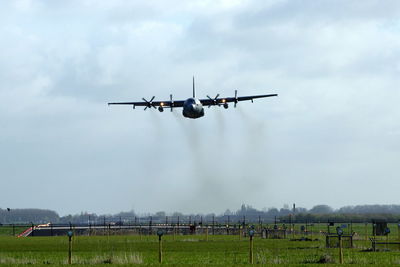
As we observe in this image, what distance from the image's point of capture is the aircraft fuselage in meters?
70.9

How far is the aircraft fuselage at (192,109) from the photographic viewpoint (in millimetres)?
70863

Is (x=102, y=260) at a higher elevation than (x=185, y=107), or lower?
lower

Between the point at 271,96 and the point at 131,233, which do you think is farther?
the point at 131,233

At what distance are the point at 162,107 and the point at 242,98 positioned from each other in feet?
33.4

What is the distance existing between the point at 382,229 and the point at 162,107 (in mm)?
30518

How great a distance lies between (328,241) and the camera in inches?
2019

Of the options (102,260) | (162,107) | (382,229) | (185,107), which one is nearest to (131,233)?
(162,107)

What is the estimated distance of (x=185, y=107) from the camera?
71438mm

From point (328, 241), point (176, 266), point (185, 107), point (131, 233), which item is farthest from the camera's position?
point (131, 233)

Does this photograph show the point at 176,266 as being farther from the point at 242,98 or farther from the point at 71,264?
the point at 242,98

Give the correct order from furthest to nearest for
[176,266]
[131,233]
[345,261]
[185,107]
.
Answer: [131,233] < [185,107] < [345,261] < [176,266]

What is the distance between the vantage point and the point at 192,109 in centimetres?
7094

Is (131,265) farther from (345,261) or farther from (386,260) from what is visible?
(386,260)

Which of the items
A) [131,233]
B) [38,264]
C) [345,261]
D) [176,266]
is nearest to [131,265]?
[176,266]
